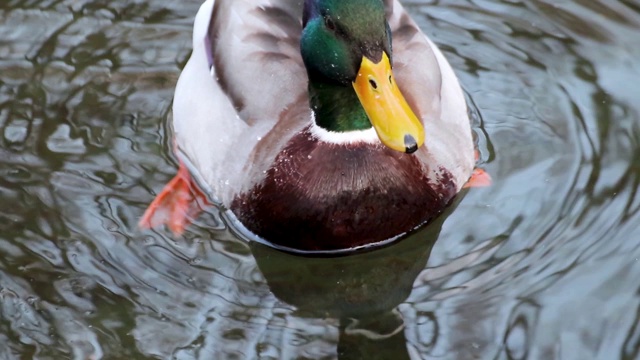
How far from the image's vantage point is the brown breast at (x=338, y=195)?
527cm

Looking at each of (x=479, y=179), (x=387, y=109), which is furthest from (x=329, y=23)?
(x=479, y=179)

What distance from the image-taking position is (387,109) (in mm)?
4762

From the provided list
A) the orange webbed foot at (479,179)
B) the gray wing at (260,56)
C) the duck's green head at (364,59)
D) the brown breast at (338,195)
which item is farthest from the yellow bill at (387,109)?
the orange webbed foot at (479,179)

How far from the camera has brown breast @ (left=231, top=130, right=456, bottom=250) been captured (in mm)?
5266

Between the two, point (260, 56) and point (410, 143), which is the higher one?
point (410, 143)

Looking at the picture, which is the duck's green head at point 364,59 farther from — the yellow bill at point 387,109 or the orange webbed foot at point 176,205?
the orange webbed foot at point 176,205

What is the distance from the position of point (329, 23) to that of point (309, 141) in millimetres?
601

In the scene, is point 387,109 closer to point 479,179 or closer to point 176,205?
point 479,179

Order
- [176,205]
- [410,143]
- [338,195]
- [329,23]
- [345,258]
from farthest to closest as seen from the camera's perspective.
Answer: [176,205] < [345,258] < [338,195] < [329,23] < [410,143]

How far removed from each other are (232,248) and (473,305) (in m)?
1.06

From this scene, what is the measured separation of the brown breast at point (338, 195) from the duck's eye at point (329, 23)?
0.57 m

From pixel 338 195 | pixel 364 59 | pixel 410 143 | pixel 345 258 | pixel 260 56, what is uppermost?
pixel 364 59

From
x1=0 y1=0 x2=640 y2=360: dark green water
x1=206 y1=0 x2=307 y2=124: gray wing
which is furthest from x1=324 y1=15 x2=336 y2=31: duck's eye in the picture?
x1=0 y1=0 x2=640 y2=360: dark green water

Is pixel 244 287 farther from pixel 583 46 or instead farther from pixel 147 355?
pixel 583 46
